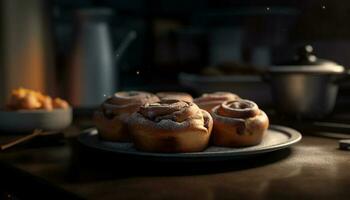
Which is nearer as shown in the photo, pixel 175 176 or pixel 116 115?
pixel 175 176

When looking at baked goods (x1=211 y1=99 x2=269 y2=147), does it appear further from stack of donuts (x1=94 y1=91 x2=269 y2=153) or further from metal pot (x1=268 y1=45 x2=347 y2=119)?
metal pot (x1=268 y1=45 x2=347 y2=119)

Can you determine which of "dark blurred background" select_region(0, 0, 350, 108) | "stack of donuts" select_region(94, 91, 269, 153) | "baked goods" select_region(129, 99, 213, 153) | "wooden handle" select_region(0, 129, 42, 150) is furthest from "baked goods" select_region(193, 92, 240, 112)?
"dark blurred background" select_region(0, 0, 350, 108)

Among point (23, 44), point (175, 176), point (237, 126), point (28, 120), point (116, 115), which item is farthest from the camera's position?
point (23, 44)

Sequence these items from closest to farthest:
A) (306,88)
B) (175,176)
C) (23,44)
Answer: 1. (175,176)
2. (306,88)
3. (23,44)

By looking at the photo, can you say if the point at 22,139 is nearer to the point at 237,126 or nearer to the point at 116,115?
the point at 116,115

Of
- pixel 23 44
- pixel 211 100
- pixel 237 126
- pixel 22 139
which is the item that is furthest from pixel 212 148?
pixel 23 44

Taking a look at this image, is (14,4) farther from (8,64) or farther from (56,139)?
(56,139)

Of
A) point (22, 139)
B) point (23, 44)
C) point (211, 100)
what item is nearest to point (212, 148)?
point (211, 100)
